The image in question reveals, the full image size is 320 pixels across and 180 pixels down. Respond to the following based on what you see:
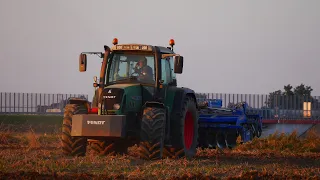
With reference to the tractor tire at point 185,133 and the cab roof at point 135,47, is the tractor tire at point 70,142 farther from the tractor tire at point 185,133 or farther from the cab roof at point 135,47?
the cab roof at point 135,47

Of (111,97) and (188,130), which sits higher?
(111,97)

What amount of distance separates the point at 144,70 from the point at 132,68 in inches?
12.8

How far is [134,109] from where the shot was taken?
57.2ft

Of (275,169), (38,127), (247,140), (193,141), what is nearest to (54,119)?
(38,127)

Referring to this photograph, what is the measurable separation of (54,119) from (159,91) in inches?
1033

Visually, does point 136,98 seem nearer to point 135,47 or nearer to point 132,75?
point 132,75

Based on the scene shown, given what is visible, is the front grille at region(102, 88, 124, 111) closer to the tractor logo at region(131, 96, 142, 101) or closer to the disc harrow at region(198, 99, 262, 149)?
the tractor logo at region(131, 96, 142, 101)

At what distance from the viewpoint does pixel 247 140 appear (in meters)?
25.8

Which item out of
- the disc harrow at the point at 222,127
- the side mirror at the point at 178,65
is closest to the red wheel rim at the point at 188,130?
the side mirror at the point at 178,65

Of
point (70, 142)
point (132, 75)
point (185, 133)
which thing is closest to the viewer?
point (70, 142)

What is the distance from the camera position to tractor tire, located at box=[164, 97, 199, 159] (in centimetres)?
1780

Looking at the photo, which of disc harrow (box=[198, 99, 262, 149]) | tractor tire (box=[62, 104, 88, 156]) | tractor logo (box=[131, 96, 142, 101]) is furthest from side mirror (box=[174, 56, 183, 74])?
disc harrow (box=[198, 99, 262, 149])

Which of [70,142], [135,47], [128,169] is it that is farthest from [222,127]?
[128,169]

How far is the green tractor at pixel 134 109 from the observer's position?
1656cm
